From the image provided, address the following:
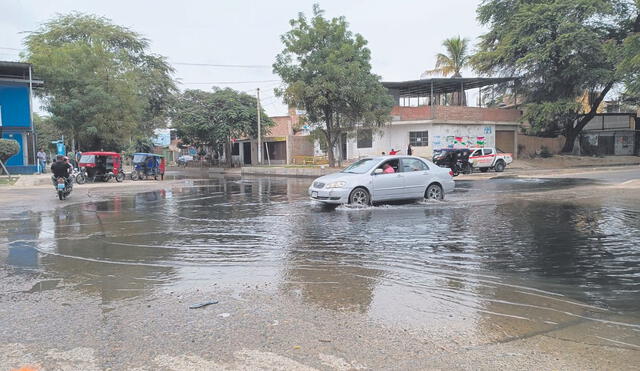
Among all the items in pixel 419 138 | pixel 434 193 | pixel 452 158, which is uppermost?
pixel 419 138

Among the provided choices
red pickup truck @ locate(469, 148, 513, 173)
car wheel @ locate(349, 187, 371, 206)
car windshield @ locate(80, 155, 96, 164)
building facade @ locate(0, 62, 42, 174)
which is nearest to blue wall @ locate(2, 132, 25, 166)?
building facade @ locate(0, 62, 42, 174)

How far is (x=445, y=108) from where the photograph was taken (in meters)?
36.6

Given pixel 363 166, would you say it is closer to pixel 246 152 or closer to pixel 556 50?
pixel 556 50

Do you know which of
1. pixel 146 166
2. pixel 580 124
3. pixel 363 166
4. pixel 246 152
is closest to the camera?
pixel 363 166

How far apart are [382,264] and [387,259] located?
0.32 meters

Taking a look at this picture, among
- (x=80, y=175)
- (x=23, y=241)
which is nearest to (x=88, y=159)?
(x=80, y=175)

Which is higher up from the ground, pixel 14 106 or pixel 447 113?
pixel 14 106

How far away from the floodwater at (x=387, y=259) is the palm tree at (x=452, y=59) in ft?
105

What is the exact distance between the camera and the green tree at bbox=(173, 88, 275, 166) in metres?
42.2

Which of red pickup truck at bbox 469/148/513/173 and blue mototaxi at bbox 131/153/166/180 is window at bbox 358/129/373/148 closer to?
red pickup truck at bbox 469/148/513/173

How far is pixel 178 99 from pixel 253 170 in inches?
668

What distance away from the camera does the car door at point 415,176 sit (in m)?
13.4

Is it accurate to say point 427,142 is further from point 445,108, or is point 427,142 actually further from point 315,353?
point 315,353

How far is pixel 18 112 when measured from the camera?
32375 millimetres
